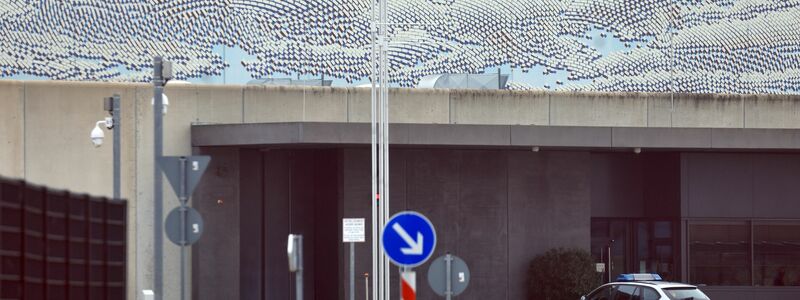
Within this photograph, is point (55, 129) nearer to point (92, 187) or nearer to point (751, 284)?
point (92, 187)

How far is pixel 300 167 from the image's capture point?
32938 mm

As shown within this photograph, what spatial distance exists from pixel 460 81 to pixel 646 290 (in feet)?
31.2

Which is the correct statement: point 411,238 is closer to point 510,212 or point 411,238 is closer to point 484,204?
point 484,204

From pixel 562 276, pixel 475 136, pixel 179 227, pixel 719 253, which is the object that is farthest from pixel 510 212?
pixel 179 227

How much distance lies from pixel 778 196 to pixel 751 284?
7.04 ft

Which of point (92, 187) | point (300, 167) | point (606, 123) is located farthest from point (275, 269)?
point (606, 123)

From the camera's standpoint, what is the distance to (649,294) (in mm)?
24875

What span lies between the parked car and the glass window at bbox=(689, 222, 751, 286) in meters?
7.44

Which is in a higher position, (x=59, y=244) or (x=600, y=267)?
(x=59, y=244)

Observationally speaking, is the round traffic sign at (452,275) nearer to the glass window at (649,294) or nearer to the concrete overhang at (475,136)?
the glass window at (649,294)

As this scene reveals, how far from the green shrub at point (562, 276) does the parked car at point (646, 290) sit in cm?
469

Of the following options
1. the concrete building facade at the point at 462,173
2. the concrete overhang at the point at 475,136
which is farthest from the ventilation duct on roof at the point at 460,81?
the concrete overhang at the point at 475,136

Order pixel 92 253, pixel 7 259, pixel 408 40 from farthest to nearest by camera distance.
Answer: pixel 408 40 < pixel 92 253 < pixel 7 259

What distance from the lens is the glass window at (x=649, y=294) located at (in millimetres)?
24688
